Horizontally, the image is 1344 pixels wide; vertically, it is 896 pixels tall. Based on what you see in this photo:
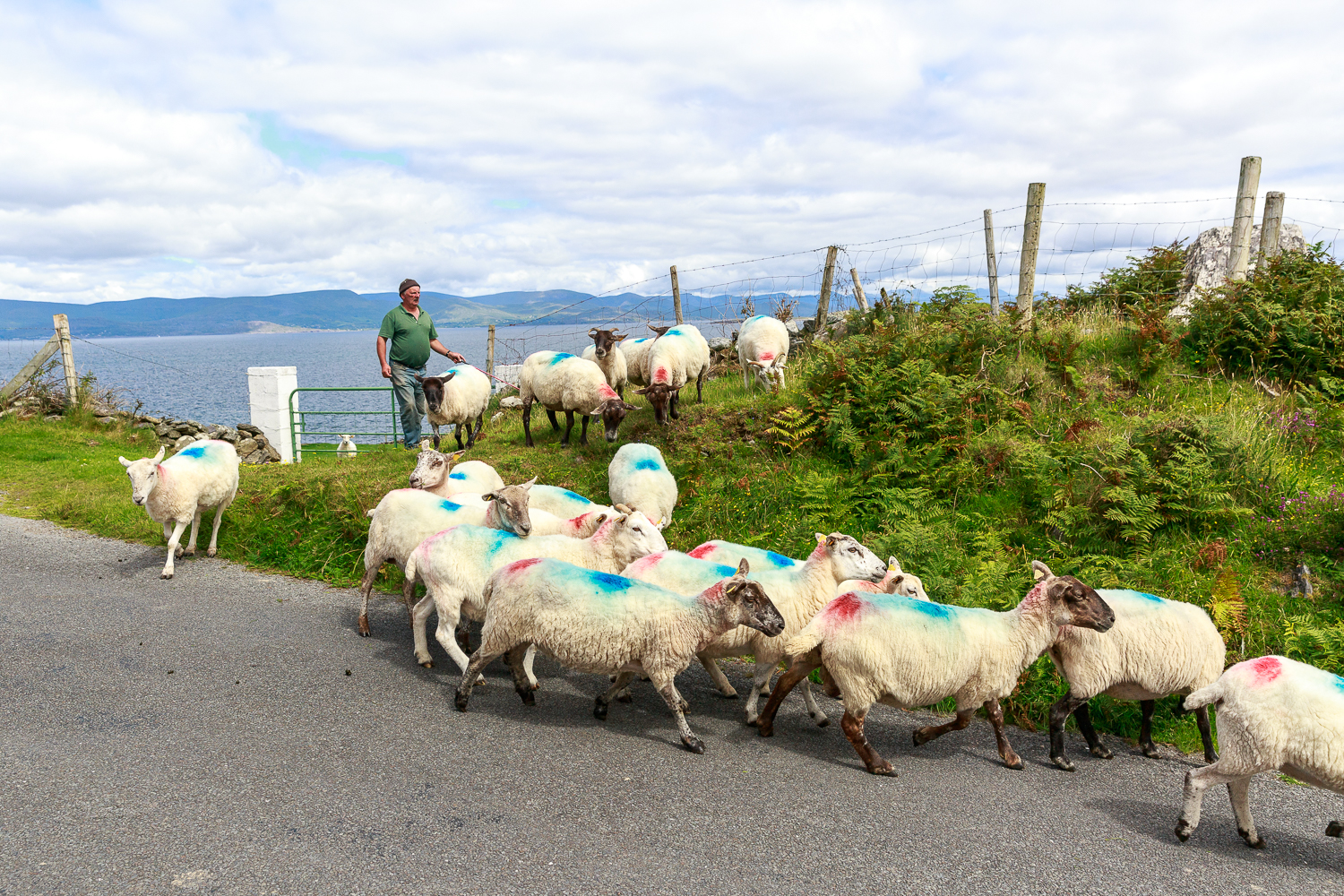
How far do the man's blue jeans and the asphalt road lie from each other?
6210mm

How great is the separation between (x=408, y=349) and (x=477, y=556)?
6584mm

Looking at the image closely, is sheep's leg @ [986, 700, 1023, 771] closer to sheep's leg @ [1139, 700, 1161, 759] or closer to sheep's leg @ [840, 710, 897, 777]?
sheep's leg @ [840, 710, 897, 777]

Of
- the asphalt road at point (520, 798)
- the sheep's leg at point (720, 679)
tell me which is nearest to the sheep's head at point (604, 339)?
the asphalt road at point (520, 798)

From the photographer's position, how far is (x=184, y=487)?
946 centimetres

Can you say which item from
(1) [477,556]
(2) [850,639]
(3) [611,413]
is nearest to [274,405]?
(3) [611,413]

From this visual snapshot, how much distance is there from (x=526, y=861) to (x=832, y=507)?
5520 millimetres

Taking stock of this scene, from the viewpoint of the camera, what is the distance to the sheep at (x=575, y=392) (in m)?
11.5

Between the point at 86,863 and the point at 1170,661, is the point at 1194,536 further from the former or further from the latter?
the point at 86,863

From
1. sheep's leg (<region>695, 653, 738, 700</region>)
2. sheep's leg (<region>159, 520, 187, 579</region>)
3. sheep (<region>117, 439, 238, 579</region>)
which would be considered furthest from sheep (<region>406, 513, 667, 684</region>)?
sheep (<region>117, 439, 238, 579</region>)

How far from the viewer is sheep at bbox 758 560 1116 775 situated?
519cm

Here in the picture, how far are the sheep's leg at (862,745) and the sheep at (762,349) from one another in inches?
362

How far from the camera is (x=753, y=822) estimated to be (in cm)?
446

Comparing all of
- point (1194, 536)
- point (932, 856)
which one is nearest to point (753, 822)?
point (932, 856)

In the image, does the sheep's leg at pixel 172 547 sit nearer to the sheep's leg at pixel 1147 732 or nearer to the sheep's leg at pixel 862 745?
the sheep's leg at pixel 862 745
